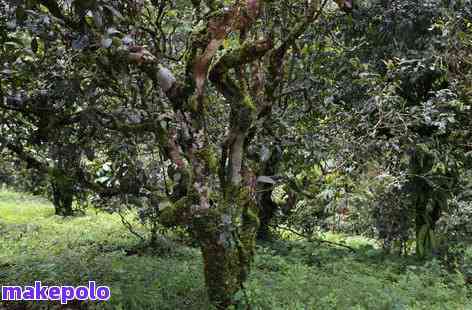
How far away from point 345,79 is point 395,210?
7.98 feet

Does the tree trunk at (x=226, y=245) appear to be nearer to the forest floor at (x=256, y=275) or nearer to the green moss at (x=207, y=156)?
the forest floor at (x=256, y=275)

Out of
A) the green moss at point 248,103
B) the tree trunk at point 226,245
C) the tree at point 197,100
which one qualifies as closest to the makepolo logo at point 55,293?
the tree at point 197,100

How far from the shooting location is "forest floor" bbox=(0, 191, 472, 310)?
489cm

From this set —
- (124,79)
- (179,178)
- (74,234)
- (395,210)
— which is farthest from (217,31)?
(74,234)

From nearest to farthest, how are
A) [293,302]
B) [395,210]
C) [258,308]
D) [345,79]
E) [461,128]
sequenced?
[258,308] < [293,302] < [461,128] < [345,79] < [395,210]

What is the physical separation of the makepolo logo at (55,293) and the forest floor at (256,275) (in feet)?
0.31

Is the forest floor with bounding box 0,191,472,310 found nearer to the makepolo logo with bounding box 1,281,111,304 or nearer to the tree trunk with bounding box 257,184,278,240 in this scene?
the makepolo logo with bounding box 1,281,111,304

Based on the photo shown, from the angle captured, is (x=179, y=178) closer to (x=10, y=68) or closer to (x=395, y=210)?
(x=10, y=68)

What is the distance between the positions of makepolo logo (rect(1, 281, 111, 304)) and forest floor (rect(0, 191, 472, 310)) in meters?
0.09

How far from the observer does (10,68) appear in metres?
4.30

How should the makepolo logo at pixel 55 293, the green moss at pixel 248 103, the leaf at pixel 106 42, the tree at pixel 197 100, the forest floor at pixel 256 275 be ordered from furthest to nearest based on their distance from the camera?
1. the forest floor at pixel 256 275
2. the makepolo logo at pixel 55 293
3. the green moss at pixel 248 103
4. the tree at pixel 197 100
5. the leaf at pixel 106 42

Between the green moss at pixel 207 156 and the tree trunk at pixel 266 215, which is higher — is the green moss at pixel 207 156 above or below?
above

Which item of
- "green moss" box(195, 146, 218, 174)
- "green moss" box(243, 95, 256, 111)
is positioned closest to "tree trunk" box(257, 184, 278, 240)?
"green moss" box(243, 95, 256, 111)

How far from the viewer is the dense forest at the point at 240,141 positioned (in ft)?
13.2
